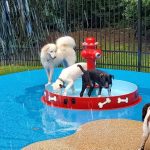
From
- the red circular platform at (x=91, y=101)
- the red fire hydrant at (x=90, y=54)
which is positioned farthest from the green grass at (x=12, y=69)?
the red circular platform at (x=91, y=101)

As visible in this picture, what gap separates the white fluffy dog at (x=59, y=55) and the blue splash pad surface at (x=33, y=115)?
27.2 inches

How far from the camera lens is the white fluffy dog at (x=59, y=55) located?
861cm

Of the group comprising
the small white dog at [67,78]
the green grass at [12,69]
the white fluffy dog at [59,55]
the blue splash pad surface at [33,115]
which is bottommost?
the green grass at [12,69]

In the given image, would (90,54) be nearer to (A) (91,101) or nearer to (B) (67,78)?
(B) (67,78)

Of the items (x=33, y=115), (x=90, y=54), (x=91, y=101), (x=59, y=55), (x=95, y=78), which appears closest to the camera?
(x=33, y=115)

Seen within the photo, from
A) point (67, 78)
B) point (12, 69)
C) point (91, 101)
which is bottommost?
point (12, 69)

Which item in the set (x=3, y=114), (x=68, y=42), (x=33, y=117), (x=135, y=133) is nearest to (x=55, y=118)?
(x=33, y=117)

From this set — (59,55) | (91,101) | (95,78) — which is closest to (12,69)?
(59,55)

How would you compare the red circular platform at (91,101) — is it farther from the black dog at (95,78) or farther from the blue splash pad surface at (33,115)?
the black dog at (95,78)

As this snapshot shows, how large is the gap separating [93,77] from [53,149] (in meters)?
2.63

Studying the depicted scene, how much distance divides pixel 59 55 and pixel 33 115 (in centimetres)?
196

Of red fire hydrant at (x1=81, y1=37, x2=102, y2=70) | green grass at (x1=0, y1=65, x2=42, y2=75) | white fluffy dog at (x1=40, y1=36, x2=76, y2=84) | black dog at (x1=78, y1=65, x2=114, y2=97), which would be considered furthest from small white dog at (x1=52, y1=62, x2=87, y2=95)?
green grass at (x1=0, y1=65, x2=42, y2=75)

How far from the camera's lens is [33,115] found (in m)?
7.35

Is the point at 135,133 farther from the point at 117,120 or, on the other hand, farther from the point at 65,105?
the point at 65,105
